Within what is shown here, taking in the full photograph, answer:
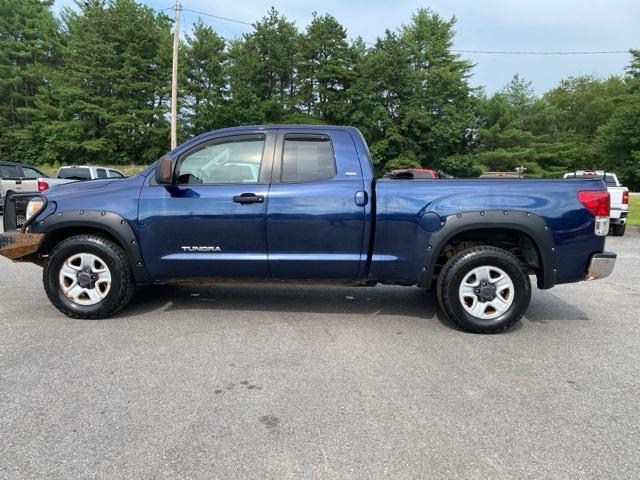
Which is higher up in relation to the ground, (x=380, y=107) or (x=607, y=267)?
(x=380, y=107)

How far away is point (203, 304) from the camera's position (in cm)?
525

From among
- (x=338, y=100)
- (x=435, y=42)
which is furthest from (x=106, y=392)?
(x=435, y=42)

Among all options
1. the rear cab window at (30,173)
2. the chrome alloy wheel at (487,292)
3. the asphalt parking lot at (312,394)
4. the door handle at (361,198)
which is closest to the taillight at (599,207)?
the chrome alloy wheel at (487,292)

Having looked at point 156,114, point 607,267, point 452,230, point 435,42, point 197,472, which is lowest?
point 197,472

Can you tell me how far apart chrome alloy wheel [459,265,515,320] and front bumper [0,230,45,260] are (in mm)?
4131

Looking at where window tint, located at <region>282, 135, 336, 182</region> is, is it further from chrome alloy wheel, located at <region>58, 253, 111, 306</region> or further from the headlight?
the headlight

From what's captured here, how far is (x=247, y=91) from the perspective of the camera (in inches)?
1603

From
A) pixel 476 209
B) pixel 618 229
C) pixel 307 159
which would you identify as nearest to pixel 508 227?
pixel 476 209

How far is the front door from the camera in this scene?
4422 millimetres

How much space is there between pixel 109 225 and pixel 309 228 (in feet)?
6.28

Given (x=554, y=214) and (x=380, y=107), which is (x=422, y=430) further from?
(x=380, y=107)

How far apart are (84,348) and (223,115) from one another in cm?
3792

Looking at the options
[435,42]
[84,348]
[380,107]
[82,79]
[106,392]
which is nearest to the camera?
[106,392]

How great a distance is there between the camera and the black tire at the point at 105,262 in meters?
4.54
